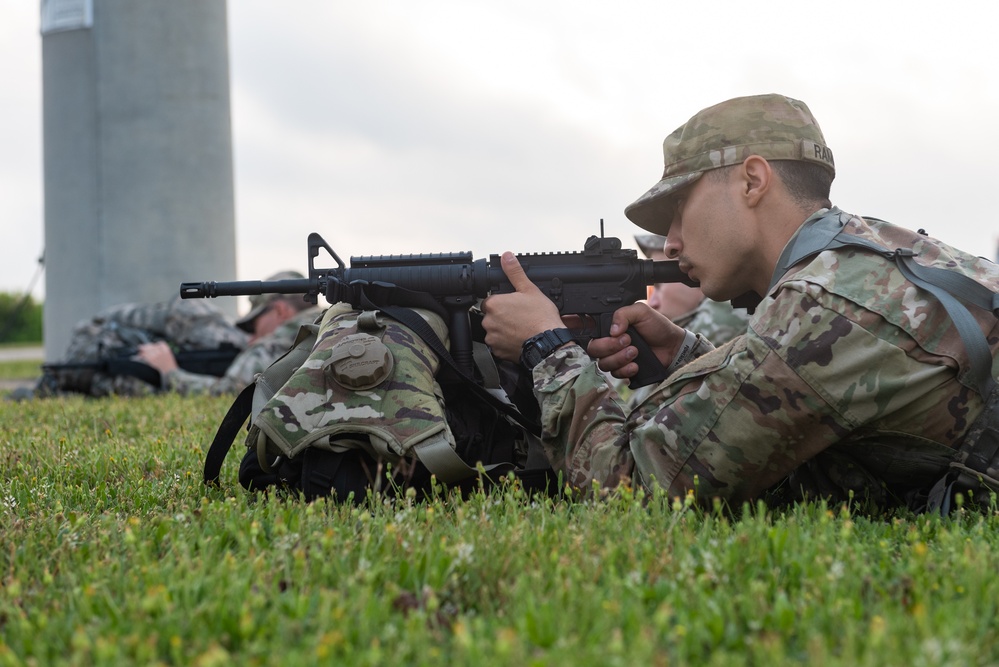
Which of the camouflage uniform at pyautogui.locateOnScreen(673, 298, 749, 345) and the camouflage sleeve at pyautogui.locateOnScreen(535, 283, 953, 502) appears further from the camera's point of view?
the camouflage uniform at pyautogui.locateOnScreen(673, 298, 749, 345)

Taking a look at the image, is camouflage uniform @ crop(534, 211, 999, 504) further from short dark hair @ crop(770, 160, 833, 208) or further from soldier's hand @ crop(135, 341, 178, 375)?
soldier's hand @ crop(135, 341, 178, 375)

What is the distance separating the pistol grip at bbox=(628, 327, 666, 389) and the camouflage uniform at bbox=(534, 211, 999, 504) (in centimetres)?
67

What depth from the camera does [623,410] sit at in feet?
11.3

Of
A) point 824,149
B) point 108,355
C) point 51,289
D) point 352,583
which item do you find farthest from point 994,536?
point 51,289

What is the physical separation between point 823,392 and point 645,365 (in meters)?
1.18

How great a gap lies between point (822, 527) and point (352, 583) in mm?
1312

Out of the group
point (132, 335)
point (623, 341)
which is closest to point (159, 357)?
point (132, 335)

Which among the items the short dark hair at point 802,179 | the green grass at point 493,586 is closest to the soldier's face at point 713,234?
the short dark hair at point 802,179

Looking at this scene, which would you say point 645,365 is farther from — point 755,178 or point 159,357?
point 159,357

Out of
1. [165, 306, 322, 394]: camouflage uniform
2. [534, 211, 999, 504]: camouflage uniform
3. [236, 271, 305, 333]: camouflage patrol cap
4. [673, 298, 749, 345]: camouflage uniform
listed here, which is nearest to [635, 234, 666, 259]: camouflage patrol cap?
[673, 298, 749, 345]: camouflage uniform

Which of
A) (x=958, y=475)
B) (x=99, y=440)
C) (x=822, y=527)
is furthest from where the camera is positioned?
(x=99, y=440)

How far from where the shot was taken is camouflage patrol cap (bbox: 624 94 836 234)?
3414 mm

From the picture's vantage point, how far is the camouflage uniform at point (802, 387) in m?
2.92

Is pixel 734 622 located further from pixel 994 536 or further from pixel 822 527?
pixel 994 536
